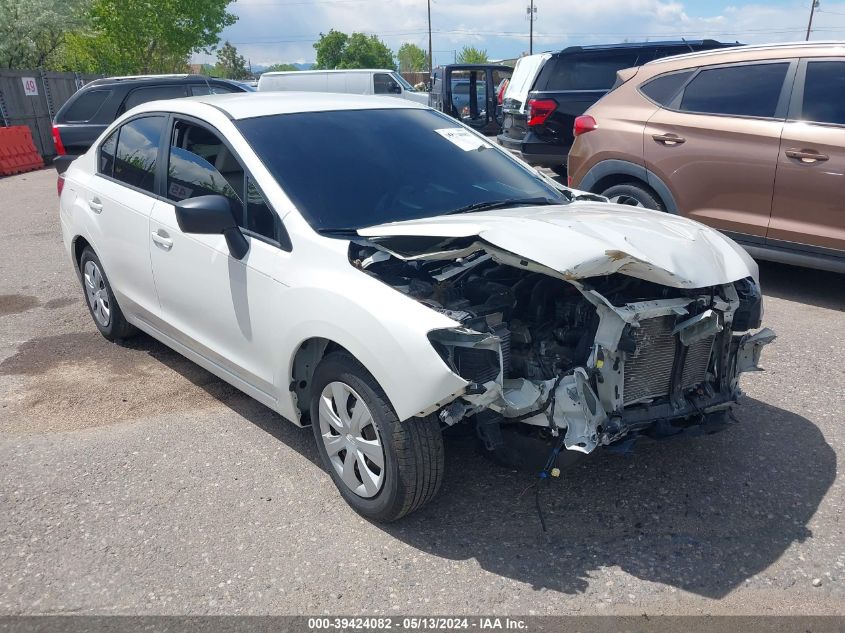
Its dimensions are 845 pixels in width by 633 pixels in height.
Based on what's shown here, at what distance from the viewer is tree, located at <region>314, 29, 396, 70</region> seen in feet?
269

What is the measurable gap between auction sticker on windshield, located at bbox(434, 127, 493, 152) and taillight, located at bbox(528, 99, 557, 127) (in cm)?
589

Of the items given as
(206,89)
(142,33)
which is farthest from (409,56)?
(206,89)

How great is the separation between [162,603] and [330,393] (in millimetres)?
1062

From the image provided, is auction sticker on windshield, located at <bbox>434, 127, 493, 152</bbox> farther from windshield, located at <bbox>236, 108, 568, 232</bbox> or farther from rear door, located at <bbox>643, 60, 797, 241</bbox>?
rear door, located at <bbox>643, 60, 797, 241</bbox>

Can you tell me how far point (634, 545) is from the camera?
3098mm

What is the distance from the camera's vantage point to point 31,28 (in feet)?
92.7

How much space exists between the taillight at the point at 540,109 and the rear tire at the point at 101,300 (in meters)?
6.66

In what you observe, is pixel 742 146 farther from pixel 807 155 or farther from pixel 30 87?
pixel 30 87

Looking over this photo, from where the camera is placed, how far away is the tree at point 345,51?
8188 centimetres

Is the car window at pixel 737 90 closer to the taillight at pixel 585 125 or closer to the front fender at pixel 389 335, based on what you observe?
the taillight at pixel 585 125

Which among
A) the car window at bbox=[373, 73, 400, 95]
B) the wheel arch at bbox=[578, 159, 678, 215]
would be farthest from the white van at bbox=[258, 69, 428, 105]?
the wheel arch at bbox=[578, 159, 678, 215]

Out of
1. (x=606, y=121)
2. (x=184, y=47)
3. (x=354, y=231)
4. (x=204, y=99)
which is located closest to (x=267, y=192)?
(x=354, y=231)

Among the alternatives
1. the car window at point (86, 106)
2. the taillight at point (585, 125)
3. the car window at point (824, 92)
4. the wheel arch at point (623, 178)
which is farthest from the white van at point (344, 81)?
the car window at point (824, 92)

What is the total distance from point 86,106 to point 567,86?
7619 millimetres
